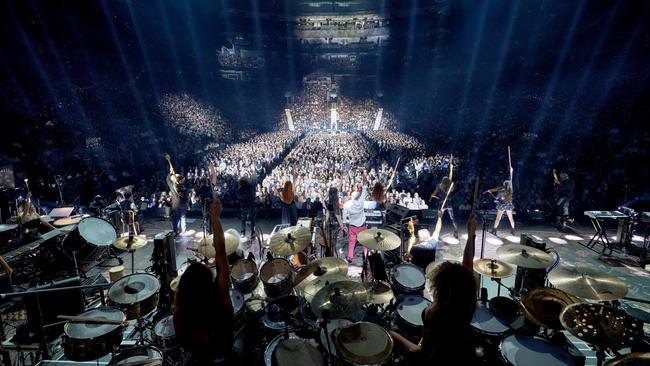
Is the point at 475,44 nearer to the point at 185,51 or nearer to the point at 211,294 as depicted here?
the point at 185,51

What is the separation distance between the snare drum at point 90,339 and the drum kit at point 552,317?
3424 mm

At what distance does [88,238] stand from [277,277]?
254cm

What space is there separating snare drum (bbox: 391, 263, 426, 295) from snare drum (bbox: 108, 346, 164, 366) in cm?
255

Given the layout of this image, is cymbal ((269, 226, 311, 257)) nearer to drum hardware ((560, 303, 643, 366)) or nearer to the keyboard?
drum hardware ((560, 303, 643, 366))

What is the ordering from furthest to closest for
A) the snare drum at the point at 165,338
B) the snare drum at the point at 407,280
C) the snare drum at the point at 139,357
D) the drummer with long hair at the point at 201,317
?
the snare drum at the point at 407,280
the snare drum at the point at 165,338
the snare drum at the point at 139,357
the drummer with long hair at the point at 201,317

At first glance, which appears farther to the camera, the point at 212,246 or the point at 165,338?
the point at 212,246

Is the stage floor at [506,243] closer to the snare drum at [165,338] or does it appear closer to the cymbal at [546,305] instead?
the cymbal at [546,305]

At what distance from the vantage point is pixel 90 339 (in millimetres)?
2660

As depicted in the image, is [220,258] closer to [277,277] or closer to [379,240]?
[277,277]

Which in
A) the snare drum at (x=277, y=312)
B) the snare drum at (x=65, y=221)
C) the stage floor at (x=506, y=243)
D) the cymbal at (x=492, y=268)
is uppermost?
the cymbal at (x=492, y=268)

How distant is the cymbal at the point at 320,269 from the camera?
11.0 feet

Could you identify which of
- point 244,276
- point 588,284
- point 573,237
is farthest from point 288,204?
point 573,237

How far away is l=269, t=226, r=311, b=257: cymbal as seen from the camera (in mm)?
3752

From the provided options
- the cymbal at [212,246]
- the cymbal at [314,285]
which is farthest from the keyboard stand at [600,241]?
the cymbal at [212,246]
